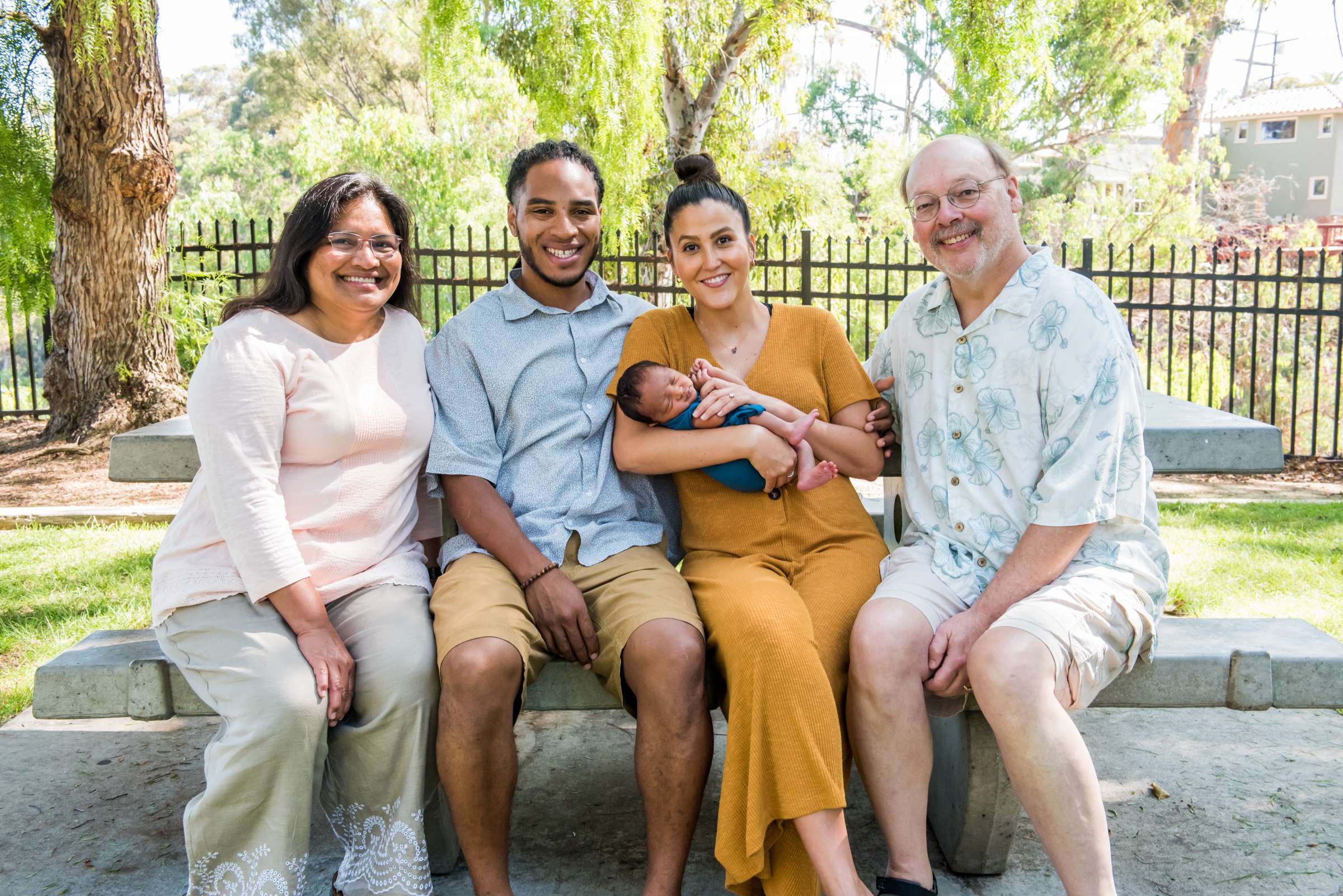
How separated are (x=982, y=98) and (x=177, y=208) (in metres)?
23.1

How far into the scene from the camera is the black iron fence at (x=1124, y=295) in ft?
27.3

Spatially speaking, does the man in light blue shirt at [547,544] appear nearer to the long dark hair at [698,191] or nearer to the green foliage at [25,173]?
the long dark hair at [698,191]

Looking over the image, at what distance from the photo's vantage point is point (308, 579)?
7.94 ft

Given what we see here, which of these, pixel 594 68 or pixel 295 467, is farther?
pixel 594 68

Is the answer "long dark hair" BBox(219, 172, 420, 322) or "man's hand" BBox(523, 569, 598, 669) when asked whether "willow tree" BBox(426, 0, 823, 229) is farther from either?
"man's hand" BBox(523, 569, 598, 669)

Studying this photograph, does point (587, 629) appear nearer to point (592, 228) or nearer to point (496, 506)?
point (496, 506)

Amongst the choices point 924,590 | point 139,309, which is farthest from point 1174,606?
point 139,309

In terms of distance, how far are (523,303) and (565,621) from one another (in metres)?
0.99

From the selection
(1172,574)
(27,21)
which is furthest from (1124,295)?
(27,21)

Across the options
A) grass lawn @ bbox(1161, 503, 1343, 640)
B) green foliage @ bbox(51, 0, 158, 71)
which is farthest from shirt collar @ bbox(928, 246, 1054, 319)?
green foliage @ bbox(51, 0, 158, 71)

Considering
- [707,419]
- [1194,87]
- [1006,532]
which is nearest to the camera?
[1006,532]

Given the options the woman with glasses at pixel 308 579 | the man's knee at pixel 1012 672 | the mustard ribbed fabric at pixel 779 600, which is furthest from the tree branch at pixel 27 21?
the man's knee at pixel 1012 672

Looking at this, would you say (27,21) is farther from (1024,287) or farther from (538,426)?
(1024,287)

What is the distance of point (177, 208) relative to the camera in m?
25.5
